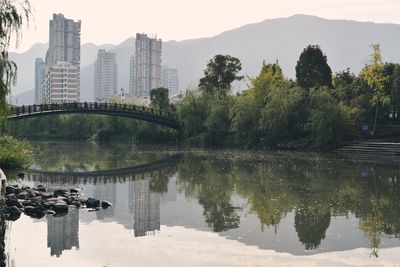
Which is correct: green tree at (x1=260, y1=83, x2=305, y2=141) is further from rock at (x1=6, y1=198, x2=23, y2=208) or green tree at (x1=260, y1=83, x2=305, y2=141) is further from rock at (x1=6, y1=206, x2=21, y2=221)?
rock at (x1=6, y1=206, x2=21, y2=221)

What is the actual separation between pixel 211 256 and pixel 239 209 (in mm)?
6499

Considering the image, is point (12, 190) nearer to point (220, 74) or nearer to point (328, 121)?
point (328, 121)

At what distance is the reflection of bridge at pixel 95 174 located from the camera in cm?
2830

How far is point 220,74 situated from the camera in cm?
6675

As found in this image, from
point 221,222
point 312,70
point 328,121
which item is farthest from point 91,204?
point 312,70

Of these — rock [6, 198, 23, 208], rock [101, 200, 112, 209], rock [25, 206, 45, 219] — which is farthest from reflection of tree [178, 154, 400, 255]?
rock [6, 198, 23, 208]

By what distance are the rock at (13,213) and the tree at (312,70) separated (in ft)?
134

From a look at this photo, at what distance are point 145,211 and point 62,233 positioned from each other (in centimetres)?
441

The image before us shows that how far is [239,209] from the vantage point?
19.3 metres

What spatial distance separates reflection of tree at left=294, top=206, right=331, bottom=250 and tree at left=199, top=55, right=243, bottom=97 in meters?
47.4

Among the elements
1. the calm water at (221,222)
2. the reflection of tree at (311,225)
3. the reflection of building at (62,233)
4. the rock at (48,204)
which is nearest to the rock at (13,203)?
the rock at (48,204)

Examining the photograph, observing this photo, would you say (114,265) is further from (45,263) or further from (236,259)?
(236,259)

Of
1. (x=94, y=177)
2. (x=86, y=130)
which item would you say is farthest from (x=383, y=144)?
(x=86, y=130)

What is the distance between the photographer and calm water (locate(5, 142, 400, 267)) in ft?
41.9
